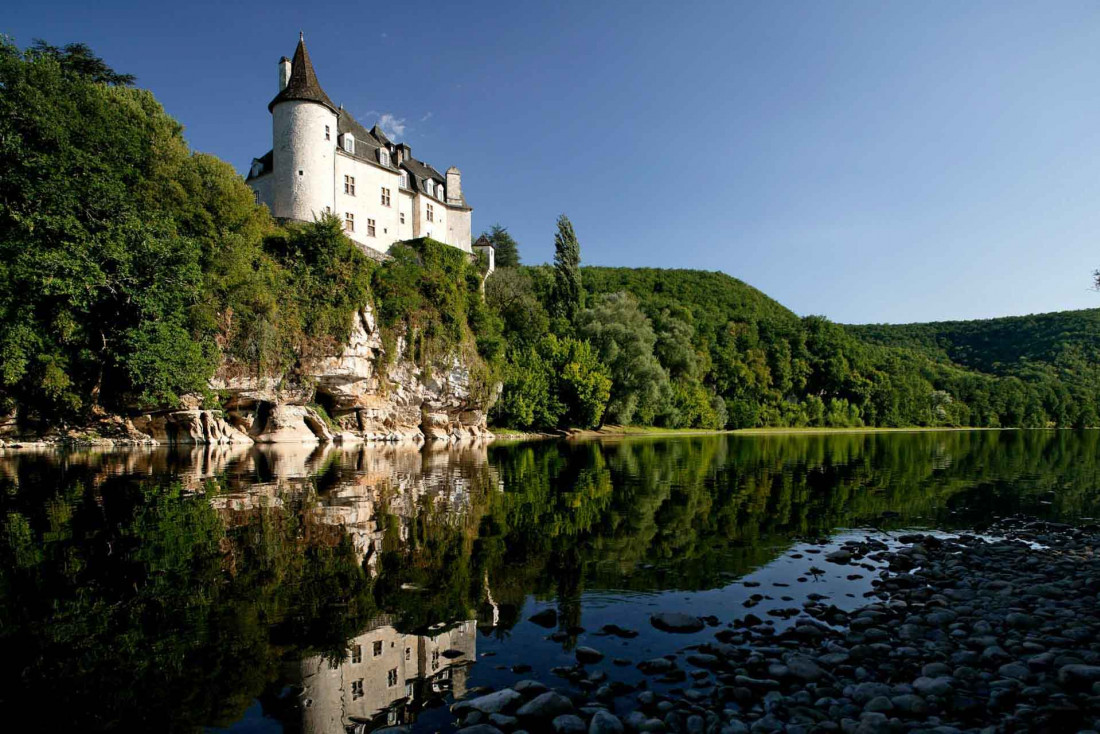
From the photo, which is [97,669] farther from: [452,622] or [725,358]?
[725,358]

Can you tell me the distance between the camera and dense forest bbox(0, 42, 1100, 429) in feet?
109

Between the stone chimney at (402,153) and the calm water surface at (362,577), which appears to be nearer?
the calm water surface at (362,577)

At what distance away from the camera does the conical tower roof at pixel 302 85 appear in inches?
1900

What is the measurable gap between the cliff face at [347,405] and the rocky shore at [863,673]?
40092 millimetres

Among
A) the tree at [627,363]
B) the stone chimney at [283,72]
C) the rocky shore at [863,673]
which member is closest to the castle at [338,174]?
the stone chimney at [283,72]

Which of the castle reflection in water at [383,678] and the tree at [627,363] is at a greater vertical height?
the tree at [627,363]

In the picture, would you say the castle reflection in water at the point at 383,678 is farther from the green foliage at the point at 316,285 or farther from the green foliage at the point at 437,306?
the green foliage at the point at 437,306

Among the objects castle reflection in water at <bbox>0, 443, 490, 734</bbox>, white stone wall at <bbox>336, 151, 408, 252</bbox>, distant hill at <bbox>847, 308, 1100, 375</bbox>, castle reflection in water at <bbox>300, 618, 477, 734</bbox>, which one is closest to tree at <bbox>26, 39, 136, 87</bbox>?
white stone wall at <bbox>336, 151, 408, 252</bbox>

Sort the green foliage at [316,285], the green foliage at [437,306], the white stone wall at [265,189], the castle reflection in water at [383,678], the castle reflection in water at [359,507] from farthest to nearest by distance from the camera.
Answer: the green foliage at [437,306] < the white stone wall at [265,189] < the green foliage at [316,285] < the castle reflection in water at [359,507] < the castle reflection in water at [383,678]

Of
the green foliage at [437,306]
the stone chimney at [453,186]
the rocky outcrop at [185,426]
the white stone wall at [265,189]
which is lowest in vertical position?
the rocky outcrop at [185,426]

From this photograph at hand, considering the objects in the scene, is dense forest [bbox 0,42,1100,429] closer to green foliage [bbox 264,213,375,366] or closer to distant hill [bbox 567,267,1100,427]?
green foliage [bbox 264,213,375,366]

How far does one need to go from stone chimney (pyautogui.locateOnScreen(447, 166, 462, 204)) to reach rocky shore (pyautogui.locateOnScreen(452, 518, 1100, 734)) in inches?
2461

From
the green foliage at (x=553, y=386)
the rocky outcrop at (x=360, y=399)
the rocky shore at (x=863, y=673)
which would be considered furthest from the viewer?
the green foliage at (x=553, y=386)

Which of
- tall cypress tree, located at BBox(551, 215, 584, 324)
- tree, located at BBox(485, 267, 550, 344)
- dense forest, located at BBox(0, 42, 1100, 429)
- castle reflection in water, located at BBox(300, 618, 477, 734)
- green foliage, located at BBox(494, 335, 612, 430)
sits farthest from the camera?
tall cypress tree, located at BBox(551, 215, 584, 324)
